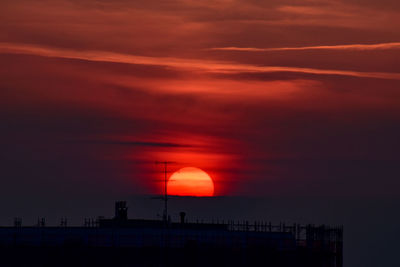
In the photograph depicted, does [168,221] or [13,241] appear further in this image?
[168,221]

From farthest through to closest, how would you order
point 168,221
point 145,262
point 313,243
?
point 168,221 < point 313,243 < point 145,262

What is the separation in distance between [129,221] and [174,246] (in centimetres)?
1815

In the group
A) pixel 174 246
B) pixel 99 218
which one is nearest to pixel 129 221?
pixel 99 218

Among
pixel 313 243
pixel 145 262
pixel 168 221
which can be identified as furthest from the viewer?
pixel 168 221

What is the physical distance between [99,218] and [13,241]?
18.7 metres

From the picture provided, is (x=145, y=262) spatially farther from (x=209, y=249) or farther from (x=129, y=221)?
(x=129, y=221)

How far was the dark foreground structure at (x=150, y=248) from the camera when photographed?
4109 inches

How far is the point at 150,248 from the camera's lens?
104500 millimetres

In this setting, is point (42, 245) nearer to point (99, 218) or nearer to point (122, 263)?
point (122, 263)

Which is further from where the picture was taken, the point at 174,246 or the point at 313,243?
the point at 313,243

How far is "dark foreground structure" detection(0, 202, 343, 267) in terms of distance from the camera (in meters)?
104

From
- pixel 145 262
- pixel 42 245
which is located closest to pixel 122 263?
pixel 145 262

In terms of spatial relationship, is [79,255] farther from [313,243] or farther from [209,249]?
[313,243]

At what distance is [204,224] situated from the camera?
4904 inches
